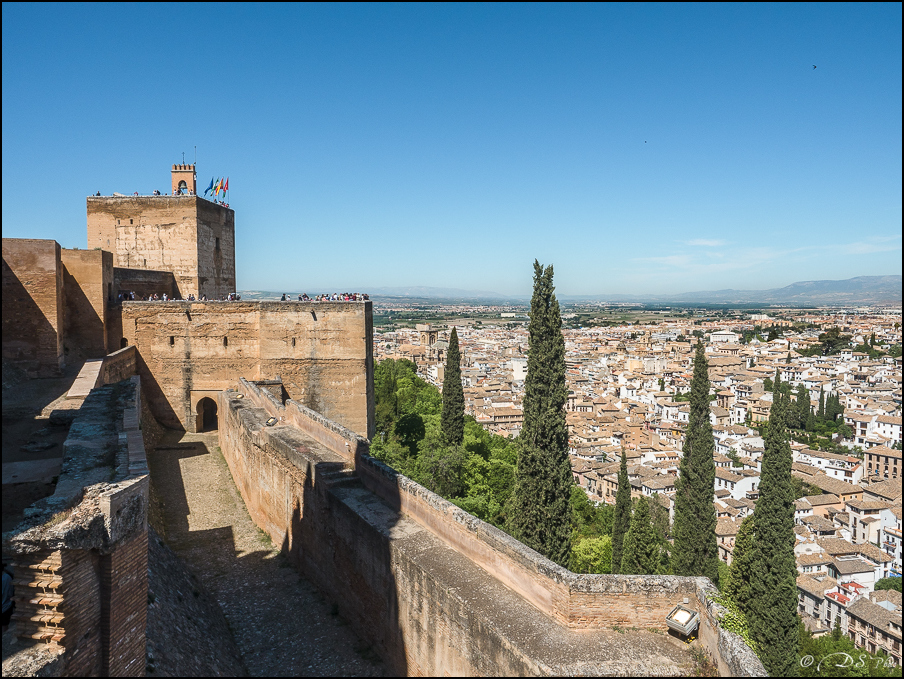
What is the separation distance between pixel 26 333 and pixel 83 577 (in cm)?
1180

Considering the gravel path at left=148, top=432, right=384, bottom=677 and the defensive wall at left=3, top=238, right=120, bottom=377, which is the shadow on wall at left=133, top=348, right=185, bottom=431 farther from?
the gravel path at left=148, top=432, right=384, bottom=677

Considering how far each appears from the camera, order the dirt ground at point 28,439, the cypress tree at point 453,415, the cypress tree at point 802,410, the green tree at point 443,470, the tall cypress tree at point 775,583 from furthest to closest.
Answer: the cypress tree at point 802,410 → the cypress tree at point 453,415 → the green tree at point 443,470 → the tall cypress tree at point 775,583 → the dirt ground at point 28,439

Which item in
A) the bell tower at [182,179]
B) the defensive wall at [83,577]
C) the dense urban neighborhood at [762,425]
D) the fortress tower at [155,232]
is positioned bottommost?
the dense urban neighborhood at [762,425]

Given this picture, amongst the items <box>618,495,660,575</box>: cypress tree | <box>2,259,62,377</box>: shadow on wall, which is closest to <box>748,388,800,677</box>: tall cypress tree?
<box>618,495,660,575</box>: cypress tree

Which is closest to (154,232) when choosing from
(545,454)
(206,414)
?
(206,414)

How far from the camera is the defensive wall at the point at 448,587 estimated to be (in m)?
5.13

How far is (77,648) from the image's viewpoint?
3.82 m

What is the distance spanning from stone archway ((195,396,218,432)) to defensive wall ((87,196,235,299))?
430 cm

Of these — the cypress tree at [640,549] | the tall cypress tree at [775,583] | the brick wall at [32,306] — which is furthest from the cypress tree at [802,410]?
the brick wall at [32,306]

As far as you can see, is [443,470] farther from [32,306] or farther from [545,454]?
[32,306]

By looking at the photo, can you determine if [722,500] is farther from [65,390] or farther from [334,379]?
[65,390]

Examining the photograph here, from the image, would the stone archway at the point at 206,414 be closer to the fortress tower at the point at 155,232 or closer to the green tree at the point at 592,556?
the fortress tower at the point at 155,232

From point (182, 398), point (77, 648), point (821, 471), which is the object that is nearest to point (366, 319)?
point (182, 398)

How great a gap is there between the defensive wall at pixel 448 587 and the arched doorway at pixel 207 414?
25.9 ft
